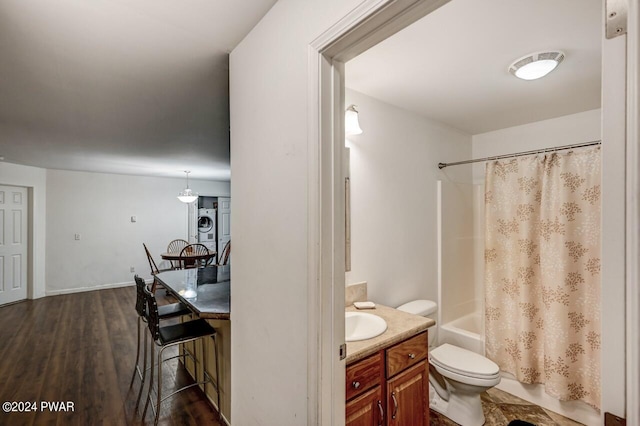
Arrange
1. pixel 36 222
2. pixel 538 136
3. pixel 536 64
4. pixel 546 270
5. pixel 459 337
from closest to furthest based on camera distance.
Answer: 1. pixel 536 64
2. pixel 546 270
3. pixel 459 337
4. pixel 538 136
5. pixel 36 222

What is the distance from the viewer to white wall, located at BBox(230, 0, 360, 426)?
1.08 metres

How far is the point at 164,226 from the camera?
21.8ft

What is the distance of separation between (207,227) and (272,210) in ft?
22.4

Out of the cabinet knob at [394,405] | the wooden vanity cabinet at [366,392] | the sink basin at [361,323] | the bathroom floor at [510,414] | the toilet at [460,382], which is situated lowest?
the bathroom floor at [510,414]

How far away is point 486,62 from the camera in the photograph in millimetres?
1780

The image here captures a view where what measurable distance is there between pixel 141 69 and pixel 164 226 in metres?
5.56

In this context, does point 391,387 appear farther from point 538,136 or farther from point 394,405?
point 538,136

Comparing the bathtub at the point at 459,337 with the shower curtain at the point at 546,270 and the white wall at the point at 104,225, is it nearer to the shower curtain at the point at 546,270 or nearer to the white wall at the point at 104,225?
the shower curtain at the point at 546,270

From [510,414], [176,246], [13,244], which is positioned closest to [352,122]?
[510,414]

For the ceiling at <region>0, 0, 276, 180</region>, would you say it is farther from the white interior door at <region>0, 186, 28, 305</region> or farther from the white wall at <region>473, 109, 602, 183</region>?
the white wall at <region>473, 109, 602, 183</region>

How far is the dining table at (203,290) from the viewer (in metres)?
1.80

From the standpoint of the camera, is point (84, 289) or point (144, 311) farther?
point (84, 289)

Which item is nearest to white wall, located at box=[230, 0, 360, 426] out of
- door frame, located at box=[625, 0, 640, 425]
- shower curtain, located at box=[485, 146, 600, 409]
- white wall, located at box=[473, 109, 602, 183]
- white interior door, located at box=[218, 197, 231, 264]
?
door frame, located at box=[625, 0, 640, 425]

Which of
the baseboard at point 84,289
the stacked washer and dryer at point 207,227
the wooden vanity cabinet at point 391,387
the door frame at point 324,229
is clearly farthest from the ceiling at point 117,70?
the stacked washer and dryer at point 207,227
